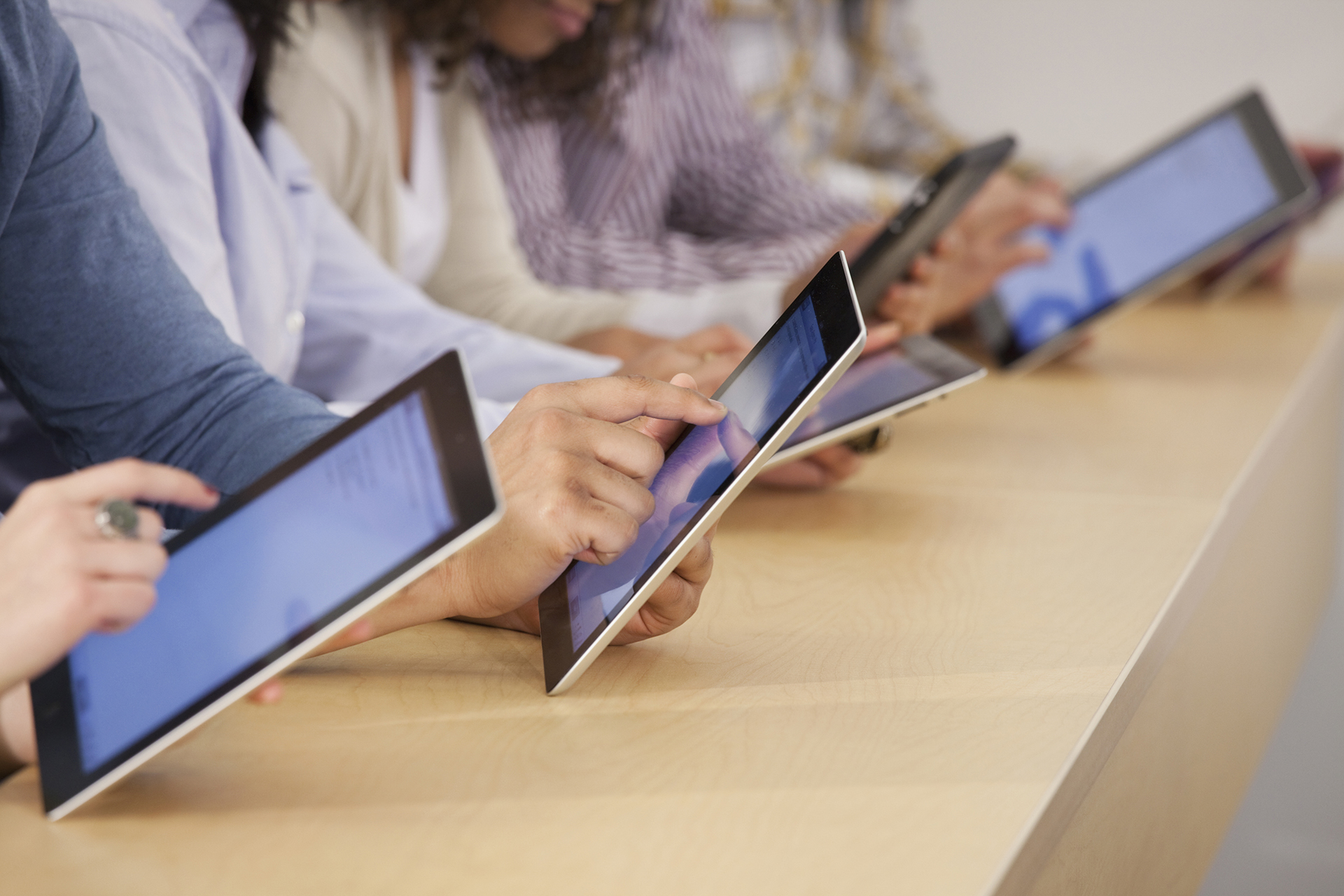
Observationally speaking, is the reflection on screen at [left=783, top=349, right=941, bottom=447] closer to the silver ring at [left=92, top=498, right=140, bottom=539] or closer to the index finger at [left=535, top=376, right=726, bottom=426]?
the index finger at [left=535, top=376, right=726, bottom=426]

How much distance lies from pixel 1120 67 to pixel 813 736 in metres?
2.19

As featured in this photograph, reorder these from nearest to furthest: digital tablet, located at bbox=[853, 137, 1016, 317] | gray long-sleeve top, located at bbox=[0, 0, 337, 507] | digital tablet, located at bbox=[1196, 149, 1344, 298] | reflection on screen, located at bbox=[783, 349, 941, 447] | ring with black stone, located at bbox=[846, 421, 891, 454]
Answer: gray long-sleeve top, located at bbox=[0, 0, 337, 507] → reflection on screen, located at bbox=[783, 349, 941, 447] → ring with black stone, located at bbox=[846, 421, 891, 454] → digital tablet, located at bbox=[853, 137, 1016, 317] → digital tablet, located at bbox=[1196, 149, 1344, 298]

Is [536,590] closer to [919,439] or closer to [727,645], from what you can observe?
[727,645]

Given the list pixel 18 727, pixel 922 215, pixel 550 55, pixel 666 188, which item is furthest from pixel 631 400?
pixel 666 188

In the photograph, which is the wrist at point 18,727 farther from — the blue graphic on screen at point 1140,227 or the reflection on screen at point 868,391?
the blue graphic on screen at point 1140,227

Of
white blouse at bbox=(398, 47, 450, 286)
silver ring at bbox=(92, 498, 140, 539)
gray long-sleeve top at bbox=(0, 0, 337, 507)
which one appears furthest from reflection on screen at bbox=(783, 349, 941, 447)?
white blouse at bbox=(398, 47, 450, 286)

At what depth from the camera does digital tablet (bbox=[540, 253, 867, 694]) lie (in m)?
0.40

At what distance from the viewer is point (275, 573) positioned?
0.37 meters

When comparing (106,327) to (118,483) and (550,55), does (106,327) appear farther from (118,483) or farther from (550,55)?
(550,55)

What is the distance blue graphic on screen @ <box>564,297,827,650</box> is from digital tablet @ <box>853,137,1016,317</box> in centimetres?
43

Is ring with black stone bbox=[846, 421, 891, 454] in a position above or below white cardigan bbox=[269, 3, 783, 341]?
below

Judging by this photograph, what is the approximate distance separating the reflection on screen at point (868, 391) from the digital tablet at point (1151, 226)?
0.39 m

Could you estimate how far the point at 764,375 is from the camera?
0.45 metres

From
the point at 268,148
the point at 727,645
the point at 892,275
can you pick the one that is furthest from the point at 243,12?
the point at 727,645
